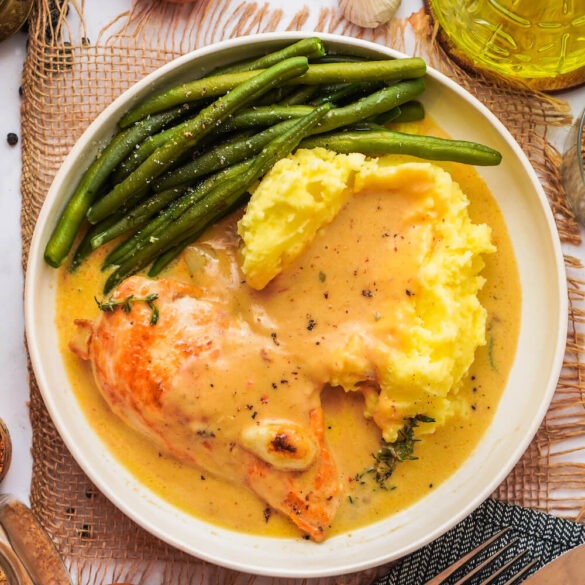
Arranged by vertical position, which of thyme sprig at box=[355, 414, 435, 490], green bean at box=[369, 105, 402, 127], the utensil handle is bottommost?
the utensil handle

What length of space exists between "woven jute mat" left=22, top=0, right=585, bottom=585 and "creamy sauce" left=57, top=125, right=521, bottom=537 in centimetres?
44

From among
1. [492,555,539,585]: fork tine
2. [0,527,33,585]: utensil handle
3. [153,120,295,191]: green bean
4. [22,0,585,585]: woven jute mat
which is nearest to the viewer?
[153,120,295,191]: green bean

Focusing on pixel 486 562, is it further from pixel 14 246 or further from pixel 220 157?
pixel 14 246

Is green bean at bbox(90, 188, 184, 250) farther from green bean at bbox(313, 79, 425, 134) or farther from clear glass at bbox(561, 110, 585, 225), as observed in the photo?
clear glass at bbox(561, 110, 585, 225)

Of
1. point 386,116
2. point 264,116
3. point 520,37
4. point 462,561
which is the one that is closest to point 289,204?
point 264,116

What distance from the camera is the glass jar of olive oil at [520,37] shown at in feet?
13.4

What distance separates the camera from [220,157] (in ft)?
12.6

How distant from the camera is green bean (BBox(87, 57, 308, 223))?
3742 mm

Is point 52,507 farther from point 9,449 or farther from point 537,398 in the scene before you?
point 537,398

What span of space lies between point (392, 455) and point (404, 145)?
1604mm

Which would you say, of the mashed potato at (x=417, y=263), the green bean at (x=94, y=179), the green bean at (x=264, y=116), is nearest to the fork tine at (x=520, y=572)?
the mashed potato at (x=417, y=263)

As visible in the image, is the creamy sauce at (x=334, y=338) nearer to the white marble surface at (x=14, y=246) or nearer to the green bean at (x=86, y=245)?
the green bean at (x=86, y=245)

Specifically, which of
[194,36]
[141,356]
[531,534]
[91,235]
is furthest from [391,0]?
[531,534]

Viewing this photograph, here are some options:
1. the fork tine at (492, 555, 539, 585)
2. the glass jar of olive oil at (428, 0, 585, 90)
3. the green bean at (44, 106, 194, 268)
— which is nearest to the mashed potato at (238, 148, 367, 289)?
the green bean at (44, 106, 194, 268)
